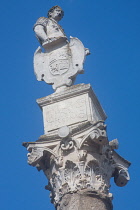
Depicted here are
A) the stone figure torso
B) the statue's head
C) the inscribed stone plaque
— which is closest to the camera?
the inscribed stone plaque

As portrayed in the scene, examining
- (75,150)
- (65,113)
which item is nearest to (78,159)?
(75,150)

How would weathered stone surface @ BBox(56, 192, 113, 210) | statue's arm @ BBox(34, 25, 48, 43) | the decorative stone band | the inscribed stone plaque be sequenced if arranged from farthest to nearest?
statue's arm @ BBox(34, 25, 48, 43) → the inscribed stone plaque → the decorative stone band → weathered stone surface @ BBox(56, 192, 113, 210)

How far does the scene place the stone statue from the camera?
55.0 feet

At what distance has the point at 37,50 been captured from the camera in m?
17.5

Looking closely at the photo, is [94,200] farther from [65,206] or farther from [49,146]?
[49,146]

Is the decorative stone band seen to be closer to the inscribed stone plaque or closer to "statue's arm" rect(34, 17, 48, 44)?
the inscribed stone plaque

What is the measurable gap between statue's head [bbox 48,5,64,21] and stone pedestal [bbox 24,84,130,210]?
3641 mm

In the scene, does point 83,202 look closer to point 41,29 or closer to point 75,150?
point 75,150

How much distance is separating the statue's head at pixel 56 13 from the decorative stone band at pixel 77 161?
15.9ft

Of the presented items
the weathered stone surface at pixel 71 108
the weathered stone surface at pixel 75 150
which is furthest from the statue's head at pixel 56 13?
the weathered stone surface at pixel 71 108

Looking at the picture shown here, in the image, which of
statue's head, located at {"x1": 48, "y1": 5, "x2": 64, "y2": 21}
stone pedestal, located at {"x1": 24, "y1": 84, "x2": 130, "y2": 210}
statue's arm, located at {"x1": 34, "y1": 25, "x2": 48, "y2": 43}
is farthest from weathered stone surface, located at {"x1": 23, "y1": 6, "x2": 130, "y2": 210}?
statue's head, located at {"x1": 48, "y1": 5, "x2": 64, "y2": 21}

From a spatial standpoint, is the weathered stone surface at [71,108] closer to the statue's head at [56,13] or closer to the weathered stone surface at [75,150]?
the weathered stone surface at [75,150]

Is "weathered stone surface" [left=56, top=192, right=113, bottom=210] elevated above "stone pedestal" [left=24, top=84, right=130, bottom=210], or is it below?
below

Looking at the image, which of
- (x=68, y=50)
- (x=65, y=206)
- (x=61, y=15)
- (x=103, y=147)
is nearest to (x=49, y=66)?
(x=68, y=50)
